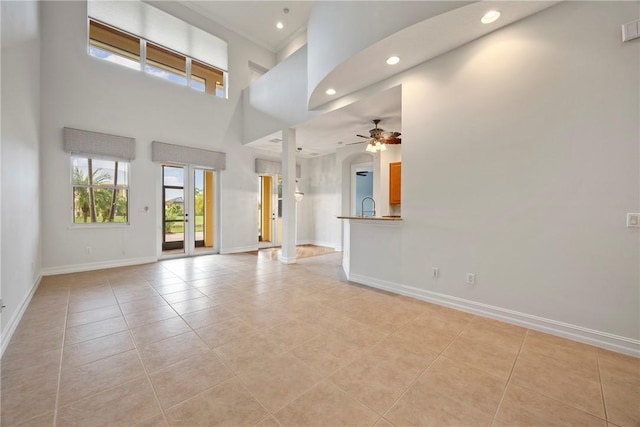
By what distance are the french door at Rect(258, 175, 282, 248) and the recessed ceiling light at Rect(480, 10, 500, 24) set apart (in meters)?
6.37

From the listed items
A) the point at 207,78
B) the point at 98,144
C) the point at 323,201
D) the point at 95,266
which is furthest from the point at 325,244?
the point at 98,144

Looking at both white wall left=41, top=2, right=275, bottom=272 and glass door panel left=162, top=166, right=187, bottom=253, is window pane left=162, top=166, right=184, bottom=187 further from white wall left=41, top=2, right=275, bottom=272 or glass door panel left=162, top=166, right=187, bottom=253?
white wall left=41, top=2, right=275, bottom=272

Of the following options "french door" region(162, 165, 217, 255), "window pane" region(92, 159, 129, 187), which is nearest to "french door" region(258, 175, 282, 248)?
"french door" region(162, 165, 217, 255)

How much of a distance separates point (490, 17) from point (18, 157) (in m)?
5.18

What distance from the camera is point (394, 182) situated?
21.3 feet

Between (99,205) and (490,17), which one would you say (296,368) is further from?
(99,205)

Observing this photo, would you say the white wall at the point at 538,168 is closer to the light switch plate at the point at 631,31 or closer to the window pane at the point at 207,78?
the light switch plate at the point at 631,31

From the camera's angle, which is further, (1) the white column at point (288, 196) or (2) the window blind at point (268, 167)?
(2) the window blind at point (268, 167)

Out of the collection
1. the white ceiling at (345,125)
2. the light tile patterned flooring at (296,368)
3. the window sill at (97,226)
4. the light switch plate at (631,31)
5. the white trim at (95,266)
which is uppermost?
the white ceiling at (345,125)

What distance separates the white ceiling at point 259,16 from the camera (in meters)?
6.21

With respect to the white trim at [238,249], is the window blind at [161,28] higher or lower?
higher

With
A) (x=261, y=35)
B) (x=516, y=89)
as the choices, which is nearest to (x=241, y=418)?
(x=516, y=89)

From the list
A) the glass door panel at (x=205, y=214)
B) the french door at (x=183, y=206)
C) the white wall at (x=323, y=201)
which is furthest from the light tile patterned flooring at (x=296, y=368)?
the white wall at (x=323, y=201)

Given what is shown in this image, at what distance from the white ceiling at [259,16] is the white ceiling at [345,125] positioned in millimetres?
3185
